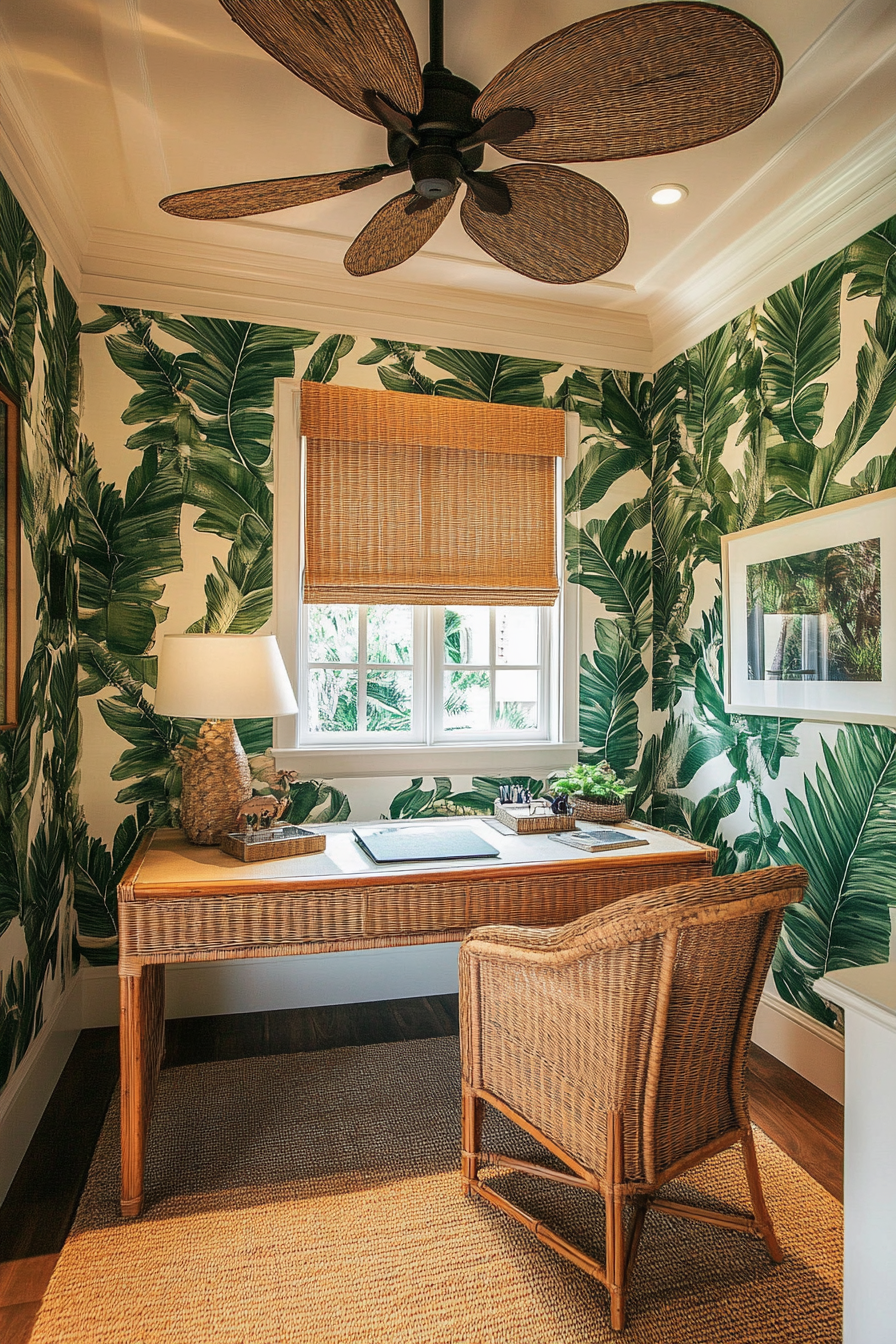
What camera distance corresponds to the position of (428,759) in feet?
10.3

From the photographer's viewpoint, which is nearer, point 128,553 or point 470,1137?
point 470,1137

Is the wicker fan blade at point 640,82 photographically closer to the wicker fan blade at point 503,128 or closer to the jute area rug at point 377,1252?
the wicker fan blade at point 503,128

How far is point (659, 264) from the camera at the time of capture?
2.89m

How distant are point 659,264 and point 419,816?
89.3 inches

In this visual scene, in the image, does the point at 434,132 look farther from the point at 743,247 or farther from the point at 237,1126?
the point at 237,1126

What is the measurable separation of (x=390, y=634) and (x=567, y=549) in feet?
2.72

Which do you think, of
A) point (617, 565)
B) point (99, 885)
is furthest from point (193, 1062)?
point (617, 565)

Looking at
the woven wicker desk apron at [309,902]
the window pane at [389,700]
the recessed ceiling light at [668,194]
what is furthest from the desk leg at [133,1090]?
the recessed ceiling light at [668,194]

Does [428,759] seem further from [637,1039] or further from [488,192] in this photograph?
[488,192]

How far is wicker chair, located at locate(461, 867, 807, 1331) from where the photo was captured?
1.54 metres

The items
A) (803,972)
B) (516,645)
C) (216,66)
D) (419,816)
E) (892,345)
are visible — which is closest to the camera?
(216,66)

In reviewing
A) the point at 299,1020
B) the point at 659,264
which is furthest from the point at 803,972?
the point at 659,264

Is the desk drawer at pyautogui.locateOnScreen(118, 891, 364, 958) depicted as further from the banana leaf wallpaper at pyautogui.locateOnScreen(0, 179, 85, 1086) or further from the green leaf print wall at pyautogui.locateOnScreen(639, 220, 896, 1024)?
the green leaf print wall at pyautogui.locateOnScreen(639, 220, 896, 1024)

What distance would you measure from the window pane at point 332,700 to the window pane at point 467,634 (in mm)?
424
